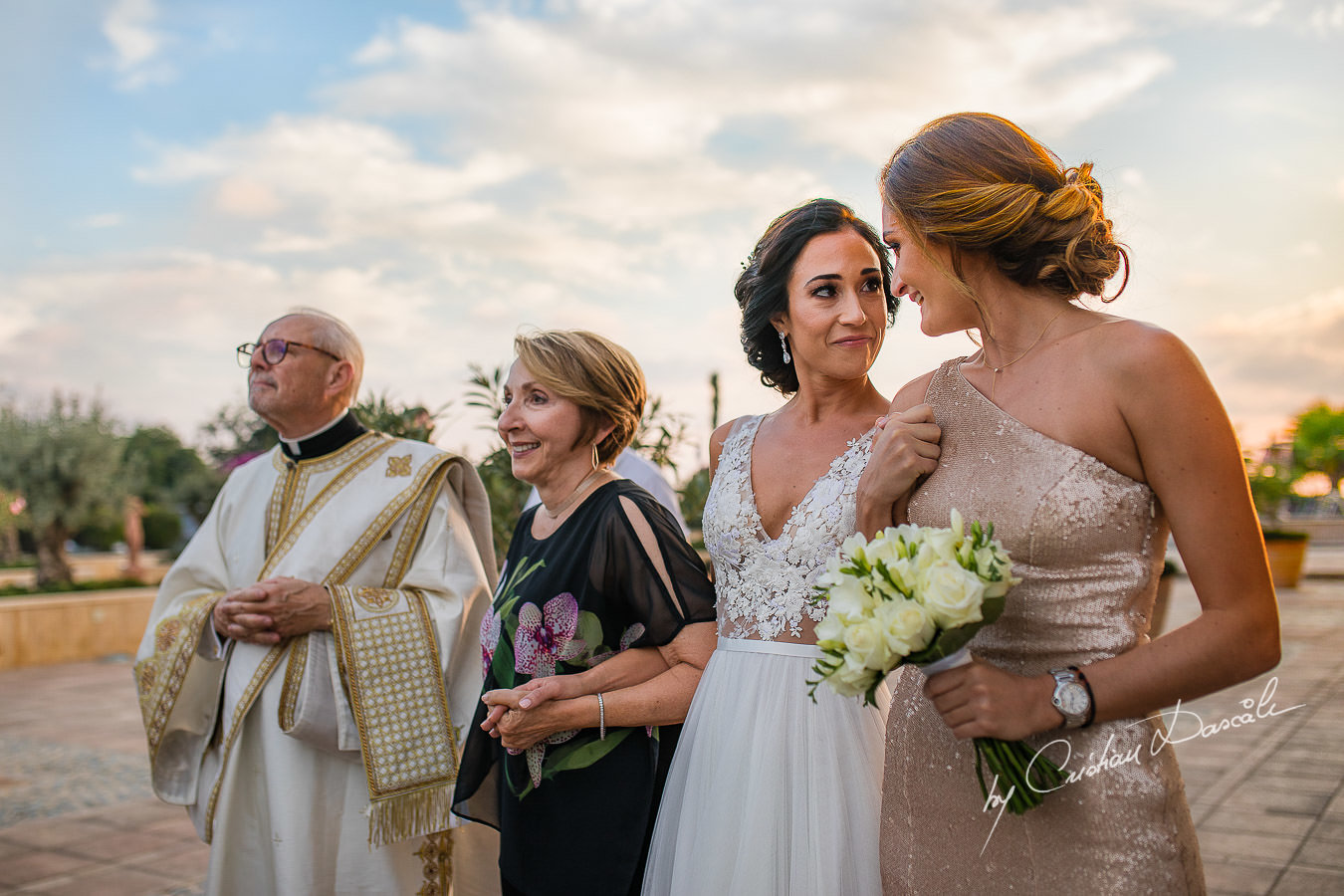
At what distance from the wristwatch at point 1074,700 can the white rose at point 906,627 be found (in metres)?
0.23

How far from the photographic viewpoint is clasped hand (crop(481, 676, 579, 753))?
2373 millimetres

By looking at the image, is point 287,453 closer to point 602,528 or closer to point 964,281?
point 602,528

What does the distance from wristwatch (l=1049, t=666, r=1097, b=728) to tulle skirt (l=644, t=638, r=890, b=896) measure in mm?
672

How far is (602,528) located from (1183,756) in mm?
6095

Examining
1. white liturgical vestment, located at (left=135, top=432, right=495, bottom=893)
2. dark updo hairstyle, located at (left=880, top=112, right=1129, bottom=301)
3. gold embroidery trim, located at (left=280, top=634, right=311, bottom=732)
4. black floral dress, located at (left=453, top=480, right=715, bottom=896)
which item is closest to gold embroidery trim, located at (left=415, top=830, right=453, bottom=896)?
white liturgical vestment, located at (left=135, top=432, right=495, bottom=893)

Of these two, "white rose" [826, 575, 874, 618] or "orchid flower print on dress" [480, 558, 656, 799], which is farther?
"orchid flower print on dress" [480, 558, 656, 799]

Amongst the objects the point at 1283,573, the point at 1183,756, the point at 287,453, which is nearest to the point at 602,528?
the point at 287,453

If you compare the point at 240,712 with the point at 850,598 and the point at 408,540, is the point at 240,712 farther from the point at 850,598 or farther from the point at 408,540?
the point at 850,598

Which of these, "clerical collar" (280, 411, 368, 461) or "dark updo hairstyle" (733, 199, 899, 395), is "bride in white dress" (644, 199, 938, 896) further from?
"clerical collar" (280, 411, 368, 461)

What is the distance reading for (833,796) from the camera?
6.79 feet

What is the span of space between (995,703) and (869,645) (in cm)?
22

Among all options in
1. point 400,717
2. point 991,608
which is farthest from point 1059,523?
point 400,717

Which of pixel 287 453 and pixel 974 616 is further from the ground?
pixel 287 453

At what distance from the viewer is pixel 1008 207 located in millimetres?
1645
